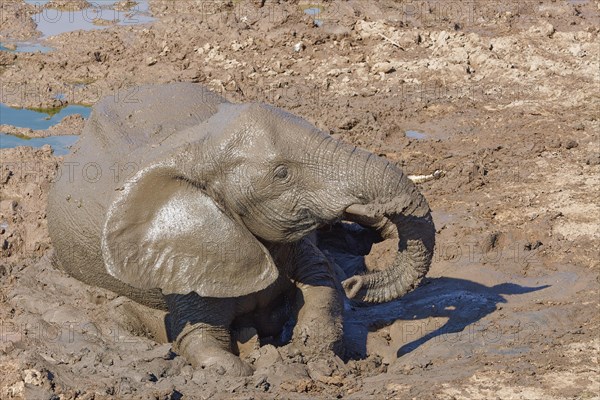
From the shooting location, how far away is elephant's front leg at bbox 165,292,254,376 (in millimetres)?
7238

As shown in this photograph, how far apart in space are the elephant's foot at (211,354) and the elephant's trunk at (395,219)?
37.1 inches

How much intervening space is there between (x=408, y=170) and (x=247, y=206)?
4.80 meters

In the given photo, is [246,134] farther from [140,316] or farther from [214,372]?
[140,316]

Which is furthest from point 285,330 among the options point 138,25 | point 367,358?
point 138,25

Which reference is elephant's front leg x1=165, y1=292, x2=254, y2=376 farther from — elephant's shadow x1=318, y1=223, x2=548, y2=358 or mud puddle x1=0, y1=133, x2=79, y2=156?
mud puddle x1=0, y1=133, x2=79, y2=156

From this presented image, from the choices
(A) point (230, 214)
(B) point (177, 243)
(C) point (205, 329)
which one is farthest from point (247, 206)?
(C) point (205, 329)

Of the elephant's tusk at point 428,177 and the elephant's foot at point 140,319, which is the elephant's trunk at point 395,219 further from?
the elephant's tusk at point 428,177

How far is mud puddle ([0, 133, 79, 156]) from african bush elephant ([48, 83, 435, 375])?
4431mm

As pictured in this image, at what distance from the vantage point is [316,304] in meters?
7.53

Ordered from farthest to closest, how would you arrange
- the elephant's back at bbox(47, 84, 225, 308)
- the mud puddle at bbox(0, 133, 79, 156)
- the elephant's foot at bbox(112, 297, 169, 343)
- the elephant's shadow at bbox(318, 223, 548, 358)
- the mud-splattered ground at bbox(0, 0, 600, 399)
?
the mud puddle at bbox(0, 133, 79, 156), the elephant's shadow at bbox(318, 223, 548, 358), the elephant's foot at bbox(112, 297, 169, 343), the elephant's back at bbox(47, 84, 225, 308), the mud-splattered ground at bbox(0, 0, 600, 399)

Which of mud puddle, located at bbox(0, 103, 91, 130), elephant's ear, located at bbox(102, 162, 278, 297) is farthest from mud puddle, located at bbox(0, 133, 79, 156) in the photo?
elephant's ear, located at bbox(102, 162, 278, 297)

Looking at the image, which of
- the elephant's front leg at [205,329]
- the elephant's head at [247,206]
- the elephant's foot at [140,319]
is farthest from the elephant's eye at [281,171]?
the elephant's foot at [140,319]

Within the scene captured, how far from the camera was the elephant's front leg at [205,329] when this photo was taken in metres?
7.24

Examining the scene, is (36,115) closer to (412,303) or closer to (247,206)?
(412,303)
